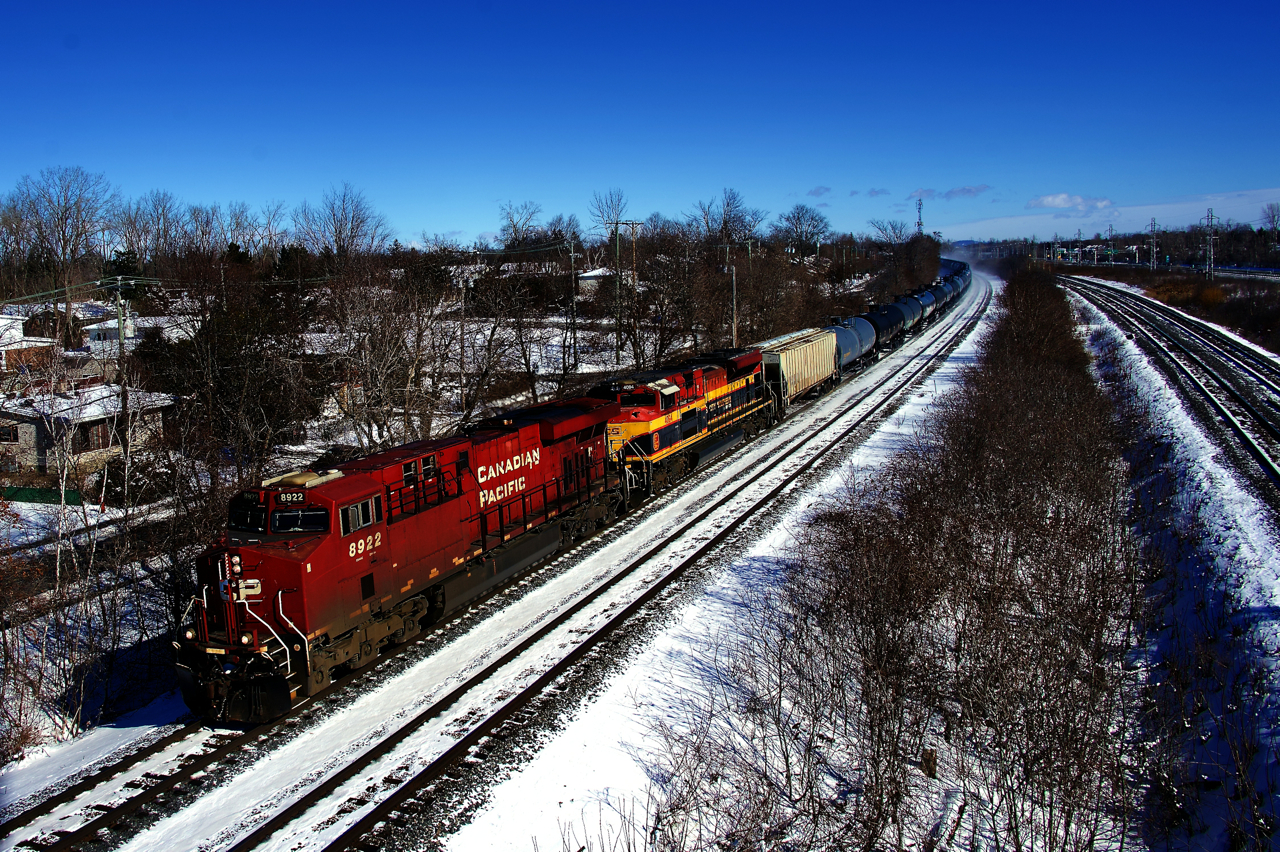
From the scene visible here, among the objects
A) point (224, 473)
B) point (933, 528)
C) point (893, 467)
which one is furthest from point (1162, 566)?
point (224, 473)

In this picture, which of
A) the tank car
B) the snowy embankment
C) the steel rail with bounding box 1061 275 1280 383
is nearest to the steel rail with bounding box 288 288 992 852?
the tank car

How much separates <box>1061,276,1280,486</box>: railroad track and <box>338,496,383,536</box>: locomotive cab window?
25.1 m

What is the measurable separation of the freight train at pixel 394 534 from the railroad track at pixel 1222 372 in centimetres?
1988

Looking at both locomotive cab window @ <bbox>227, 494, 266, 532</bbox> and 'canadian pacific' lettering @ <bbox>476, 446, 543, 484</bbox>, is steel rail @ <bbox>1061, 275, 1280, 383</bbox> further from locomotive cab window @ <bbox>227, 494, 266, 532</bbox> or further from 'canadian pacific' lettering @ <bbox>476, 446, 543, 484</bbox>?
locomotive cab window @ <bbox>227, 494, 266, 532</bbox>

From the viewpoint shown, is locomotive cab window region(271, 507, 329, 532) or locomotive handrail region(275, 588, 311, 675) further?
locomotive cab window region(271, 507, 329, 532)

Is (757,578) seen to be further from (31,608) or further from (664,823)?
(31,608)

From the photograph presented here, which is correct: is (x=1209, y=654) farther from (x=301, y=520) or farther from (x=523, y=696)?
(x=301, y=520)

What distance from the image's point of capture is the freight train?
38.4 ft

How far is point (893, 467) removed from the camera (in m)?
25.7

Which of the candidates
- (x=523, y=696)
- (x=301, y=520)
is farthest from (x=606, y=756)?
(x=301, y=520)

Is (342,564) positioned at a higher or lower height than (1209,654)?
higher

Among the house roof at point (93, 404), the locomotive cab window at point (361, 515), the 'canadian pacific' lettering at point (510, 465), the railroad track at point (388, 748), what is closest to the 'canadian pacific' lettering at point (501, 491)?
the 'canadian pacific' lettering at point (510, 465)

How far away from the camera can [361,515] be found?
42.0 ft

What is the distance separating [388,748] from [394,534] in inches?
144
